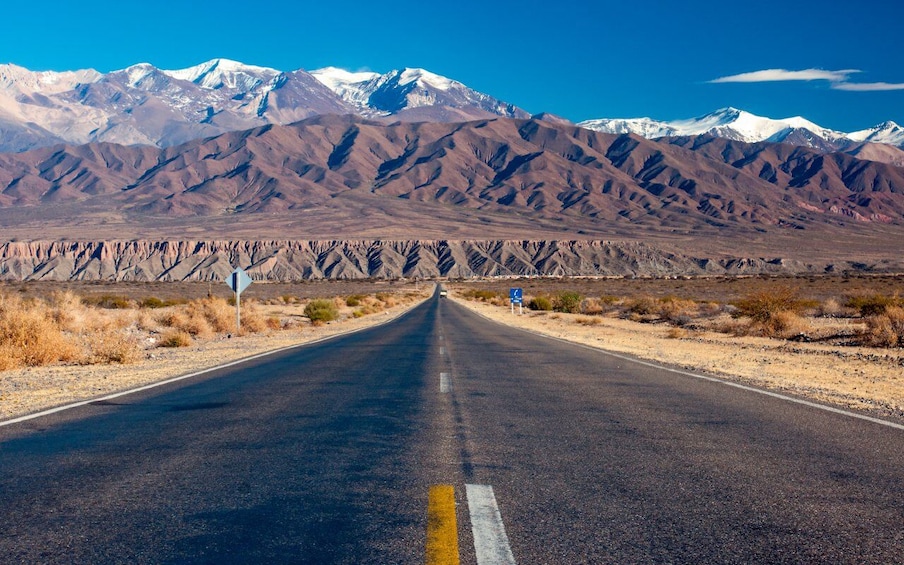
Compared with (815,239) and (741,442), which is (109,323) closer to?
(741,442)

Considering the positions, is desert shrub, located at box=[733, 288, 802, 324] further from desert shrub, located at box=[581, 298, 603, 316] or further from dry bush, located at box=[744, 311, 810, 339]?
desert shrub, located at box=[581, 298, 603, 316]

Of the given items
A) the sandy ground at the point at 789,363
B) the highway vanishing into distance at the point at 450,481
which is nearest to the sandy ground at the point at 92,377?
the highway vanishing into distance at the point at 450,481

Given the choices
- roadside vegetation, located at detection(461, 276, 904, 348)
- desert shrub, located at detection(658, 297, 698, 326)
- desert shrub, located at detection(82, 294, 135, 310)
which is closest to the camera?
roadside vegetation, located at detection(461, 276, 904, 348)

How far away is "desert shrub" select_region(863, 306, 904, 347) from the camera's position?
2192 centimetres

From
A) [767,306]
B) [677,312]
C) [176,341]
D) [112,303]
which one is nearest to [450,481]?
[176,341]

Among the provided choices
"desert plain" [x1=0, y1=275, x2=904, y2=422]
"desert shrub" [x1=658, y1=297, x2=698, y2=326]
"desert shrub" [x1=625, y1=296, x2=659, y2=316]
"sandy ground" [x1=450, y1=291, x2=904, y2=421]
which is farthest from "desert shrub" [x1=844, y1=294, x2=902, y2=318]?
"desert shrub" [x1=625, y1=296, x2=659, y2=316]

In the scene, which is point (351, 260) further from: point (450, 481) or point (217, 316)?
point (450, 481)

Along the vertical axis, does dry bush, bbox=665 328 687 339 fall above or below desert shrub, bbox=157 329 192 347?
above

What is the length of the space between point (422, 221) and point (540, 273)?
1984 inches

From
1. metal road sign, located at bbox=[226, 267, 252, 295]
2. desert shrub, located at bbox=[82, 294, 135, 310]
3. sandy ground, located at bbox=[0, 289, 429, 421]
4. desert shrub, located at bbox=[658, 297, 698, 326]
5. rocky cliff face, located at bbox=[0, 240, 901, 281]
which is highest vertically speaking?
rocky cliff face, located at bbox=[0, 240, 901, 281]

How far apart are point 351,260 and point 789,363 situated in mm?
141449

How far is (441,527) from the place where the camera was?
482 cm

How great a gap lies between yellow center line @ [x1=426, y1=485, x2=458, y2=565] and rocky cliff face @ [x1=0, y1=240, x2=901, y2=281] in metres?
136

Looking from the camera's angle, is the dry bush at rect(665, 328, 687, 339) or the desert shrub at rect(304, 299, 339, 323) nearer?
the dry bush at rect(665, 328, 687, 339)
